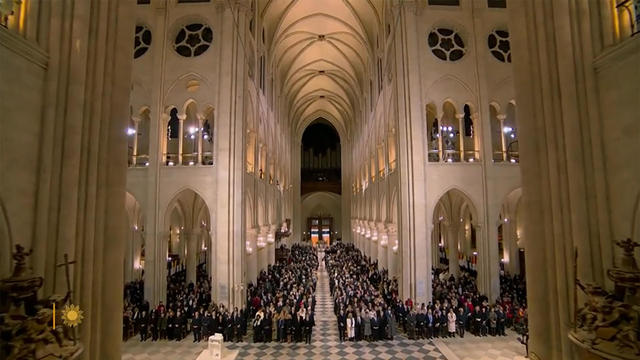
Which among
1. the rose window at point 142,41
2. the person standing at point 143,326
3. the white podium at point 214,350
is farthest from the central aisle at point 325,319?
the rose window at point 142,41

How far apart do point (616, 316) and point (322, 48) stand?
31.1m

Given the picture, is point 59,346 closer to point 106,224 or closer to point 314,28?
point 106,224

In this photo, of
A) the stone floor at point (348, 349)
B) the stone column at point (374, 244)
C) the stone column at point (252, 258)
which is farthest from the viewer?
the stone column at point (374, 244)

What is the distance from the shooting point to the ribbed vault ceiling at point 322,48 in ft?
81.8

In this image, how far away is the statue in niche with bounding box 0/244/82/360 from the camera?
412cm

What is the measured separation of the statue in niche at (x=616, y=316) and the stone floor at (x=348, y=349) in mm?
6647

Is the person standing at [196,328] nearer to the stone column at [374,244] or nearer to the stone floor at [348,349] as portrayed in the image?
the stone floor at [348,349]

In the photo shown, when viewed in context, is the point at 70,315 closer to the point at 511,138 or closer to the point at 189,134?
the point at 189,134

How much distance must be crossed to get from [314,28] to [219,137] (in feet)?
55.0

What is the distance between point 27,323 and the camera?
422cm

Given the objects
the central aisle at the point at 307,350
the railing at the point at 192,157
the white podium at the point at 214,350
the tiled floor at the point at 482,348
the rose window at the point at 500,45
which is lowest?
the central aisle at the point at 307,350

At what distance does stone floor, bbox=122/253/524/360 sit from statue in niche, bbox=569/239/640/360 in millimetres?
6647

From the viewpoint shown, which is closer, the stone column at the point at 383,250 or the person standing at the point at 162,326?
the person standing at the point at 162,326

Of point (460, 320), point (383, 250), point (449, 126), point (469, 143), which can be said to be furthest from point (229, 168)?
point (469, 143)
